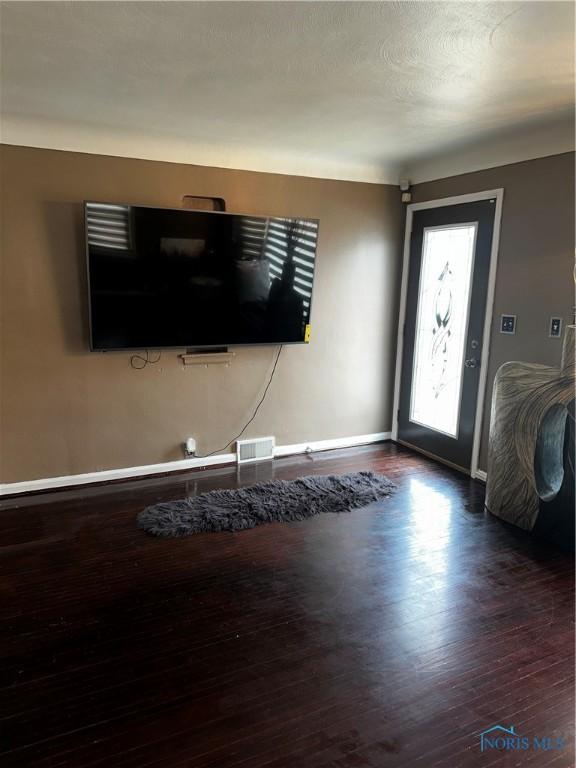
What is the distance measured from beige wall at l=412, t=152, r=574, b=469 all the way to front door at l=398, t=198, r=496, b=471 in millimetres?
158

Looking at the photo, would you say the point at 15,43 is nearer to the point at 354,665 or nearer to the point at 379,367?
the point at 354,665

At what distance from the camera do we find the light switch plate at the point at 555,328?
11.0ft

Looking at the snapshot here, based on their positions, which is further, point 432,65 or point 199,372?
point 199,372

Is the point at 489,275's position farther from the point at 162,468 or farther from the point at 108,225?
the point at 162,468

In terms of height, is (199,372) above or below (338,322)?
below

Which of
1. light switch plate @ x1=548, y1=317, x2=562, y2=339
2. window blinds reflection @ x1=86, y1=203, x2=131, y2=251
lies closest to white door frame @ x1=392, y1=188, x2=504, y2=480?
light switch plate @ x1=548, y1=317, x2=562, y2=339

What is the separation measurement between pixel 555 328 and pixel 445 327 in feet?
3.47

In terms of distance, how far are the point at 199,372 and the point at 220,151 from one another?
1.67m

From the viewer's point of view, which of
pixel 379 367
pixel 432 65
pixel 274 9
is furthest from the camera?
pixel 379 367

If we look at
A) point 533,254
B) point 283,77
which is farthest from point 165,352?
point 533,254

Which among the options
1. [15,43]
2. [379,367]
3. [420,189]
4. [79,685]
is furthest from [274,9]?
[379,367]

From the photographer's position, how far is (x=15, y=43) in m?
2.18

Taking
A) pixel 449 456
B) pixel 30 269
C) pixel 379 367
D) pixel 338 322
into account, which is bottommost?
pixel 449 456

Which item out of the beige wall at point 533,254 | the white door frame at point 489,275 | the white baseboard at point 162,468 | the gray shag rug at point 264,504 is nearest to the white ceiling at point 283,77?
the beige wall at point 533,254
